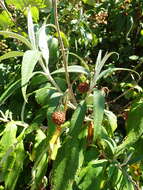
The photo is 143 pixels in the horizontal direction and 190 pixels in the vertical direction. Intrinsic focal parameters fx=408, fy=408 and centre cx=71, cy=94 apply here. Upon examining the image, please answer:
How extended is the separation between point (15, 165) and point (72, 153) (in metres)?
0.43

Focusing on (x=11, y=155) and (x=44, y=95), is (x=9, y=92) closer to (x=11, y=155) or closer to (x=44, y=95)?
(x=44, y=95)

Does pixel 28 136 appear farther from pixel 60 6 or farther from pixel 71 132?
pixel 60 6

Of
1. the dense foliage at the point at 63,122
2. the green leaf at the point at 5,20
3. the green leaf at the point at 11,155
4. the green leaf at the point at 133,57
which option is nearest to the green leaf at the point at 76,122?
the dense foliage at the point at 63,122

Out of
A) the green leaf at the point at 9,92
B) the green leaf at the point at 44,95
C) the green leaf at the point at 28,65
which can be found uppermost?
the green leaf at the point at 28,65

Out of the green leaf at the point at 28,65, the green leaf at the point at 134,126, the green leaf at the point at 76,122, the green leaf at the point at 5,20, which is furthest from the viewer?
the green leaf at the point at 5,20

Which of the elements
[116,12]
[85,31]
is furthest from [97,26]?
[85,31]

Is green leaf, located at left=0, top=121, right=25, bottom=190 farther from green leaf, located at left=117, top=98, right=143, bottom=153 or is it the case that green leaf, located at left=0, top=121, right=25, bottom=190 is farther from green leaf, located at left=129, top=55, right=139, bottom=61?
green leaf, located at left=129, top=55, right=139, bottom=61

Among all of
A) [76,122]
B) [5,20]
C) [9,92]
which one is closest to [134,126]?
[76,122]

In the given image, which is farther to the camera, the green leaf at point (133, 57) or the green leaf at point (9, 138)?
the green leaf at point (133, 57)

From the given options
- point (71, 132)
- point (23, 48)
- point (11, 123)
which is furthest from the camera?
point (23, 48)

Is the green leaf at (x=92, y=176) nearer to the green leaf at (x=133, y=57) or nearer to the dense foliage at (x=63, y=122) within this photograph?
the dense foliage at (x=63, y=122)

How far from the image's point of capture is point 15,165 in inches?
72.9

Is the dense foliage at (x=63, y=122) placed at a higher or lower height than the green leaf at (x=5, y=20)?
lower

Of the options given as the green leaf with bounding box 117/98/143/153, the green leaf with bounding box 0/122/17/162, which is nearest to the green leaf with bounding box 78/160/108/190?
the green leaf with bounding box 117/98/143/153
